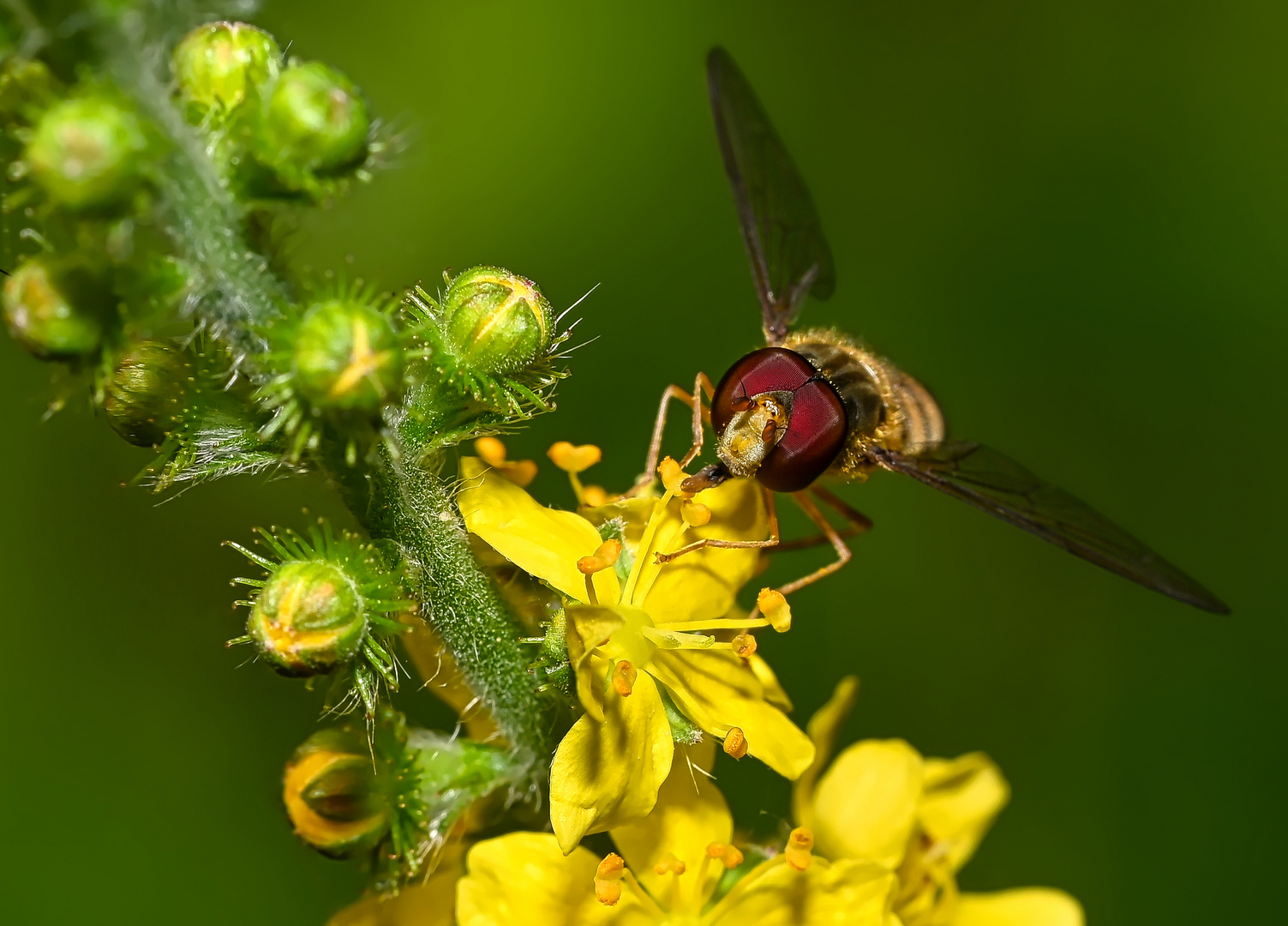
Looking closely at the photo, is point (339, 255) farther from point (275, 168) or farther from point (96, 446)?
point (275, 168)

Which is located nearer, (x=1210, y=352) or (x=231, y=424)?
(x=231, y=424)

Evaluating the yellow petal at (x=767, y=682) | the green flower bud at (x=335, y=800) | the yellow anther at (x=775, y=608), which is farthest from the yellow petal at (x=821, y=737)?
the green flower bud at (x=335, y=800)

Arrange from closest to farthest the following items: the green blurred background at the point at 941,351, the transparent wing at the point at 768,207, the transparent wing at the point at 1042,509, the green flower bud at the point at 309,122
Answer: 1. the green flower bud at the point at 309,122
2. the transparent wing at the point at 1042,509
3. the transparent wing at the point at 768,207
4. the green blurred background at the point at 941,351

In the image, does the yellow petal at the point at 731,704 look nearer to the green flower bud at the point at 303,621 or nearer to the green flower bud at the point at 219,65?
the green flower bud at the point at 303,621

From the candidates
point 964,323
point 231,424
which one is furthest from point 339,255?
point 231,424

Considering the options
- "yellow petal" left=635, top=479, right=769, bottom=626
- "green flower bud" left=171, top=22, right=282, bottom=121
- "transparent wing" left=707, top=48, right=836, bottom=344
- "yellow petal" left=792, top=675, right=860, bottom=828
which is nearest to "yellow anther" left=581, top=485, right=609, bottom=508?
"yellow petal" left=635, top=479, right=769, bottom=626

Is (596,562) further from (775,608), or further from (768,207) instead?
(768,207)

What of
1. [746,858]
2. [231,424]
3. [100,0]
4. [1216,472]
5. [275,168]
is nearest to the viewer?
[100,0]
